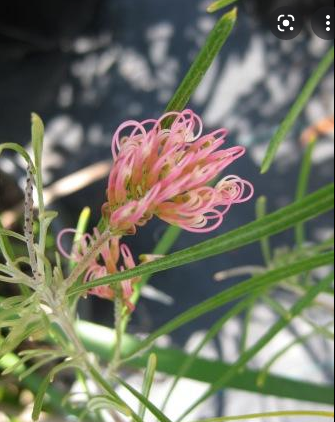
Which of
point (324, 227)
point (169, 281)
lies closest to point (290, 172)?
point (324, 227)

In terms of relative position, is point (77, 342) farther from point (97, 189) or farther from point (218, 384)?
point (97, 189)

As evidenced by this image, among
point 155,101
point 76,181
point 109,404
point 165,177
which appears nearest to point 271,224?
point 165,177

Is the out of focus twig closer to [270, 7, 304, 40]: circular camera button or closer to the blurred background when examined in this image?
the blurred background

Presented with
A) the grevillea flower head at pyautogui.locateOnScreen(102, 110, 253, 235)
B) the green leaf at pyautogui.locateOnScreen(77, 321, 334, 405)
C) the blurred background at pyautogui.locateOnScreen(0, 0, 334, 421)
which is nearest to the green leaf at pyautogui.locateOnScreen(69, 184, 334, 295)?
the grevillea flower head at pyautogui.locateOnScreen(102, 110, 253, 235)

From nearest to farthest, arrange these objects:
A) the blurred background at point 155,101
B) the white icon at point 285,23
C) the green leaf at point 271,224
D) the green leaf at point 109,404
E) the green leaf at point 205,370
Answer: the green leaf at point 271,224
the green leaf at point 109,404
the green leaf at point 205,370
the blurred background at point 155,101
the white icon at point 285,23

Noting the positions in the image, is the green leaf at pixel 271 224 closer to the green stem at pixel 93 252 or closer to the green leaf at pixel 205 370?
the green stem at pixel 93 252

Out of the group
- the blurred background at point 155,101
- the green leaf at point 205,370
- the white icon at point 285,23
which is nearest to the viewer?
the green leaf at point 205,370

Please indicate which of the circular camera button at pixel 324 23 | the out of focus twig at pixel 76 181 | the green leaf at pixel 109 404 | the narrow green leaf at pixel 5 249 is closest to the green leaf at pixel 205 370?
the green leaf at pixel 109 404

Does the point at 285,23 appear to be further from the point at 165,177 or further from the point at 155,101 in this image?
the point at 165,177
